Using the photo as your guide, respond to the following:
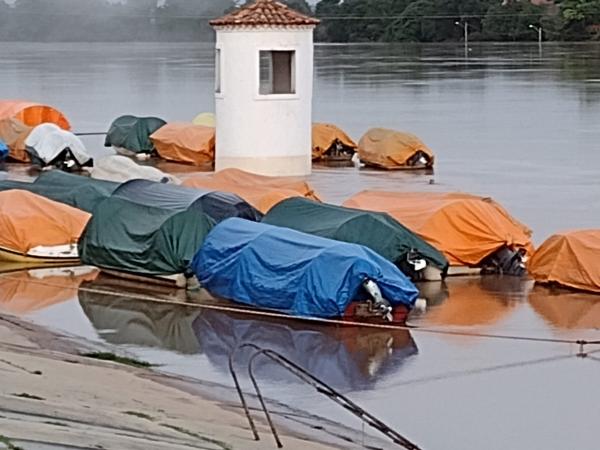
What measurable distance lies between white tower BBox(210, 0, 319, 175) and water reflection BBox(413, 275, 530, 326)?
13.4 metres

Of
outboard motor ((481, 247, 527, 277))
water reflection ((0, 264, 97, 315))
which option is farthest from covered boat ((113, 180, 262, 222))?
outboard motor ((481, 247, 527, 277))

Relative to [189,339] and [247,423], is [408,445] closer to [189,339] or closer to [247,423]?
[247,423]

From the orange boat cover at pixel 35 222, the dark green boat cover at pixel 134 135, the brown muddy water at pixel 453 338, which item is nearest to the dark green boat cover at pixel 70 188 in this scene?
the orange boat cover at pixel 35 222

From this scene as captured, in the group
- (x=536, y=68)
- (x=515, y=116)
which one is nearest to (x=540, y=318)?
(x=515, y=116)

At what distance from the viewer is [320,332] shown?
70.0 ft

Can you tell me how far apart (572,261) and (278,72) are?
644 inches

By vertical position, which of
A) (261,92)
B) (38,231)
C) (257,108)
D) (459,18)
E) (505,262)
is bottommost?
(505,262)

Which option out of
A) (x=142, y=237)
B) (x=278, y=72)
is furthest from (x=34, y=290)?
(x=278, y=72)

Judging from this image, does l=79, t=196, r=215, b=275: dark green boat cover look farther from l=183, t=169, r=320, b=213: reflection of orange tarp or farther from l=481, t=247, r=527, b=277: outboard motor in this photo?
l=481, t=247, r=527, b=277: outboard motor

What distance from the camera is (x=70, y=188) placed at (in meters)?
30.4

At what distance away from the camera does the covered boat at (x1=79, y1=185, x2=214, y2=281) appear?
25.0m

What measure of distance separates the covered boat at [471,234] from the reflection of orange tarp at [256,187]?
2.92 meters

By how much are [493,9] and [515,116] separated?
3473 inches

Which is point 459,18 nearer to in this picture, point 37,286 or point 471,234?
point 471,234
